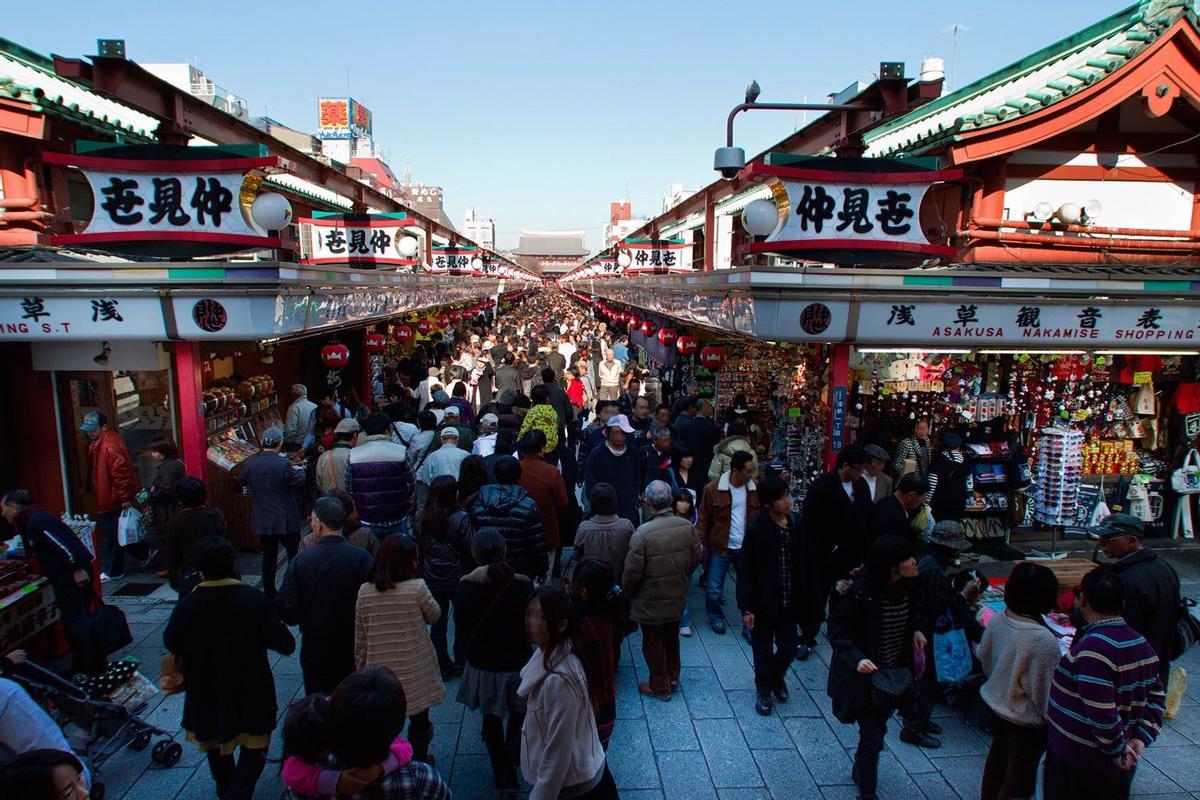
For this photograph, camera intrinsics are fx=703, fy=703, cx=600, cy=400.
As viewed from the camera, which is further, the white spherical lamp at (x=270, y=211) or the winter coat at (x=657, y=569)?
the white spherical lamp at (x=270, y=211)

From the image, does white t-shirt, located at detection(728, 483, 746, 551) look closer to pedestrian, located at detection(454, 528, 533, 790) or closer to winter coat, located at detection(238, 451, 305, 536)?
pedestrian, located at detection(454, 528, 533, 790)

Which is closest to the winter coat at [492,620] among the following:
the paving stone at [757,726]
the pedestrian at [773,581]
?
the pedestrian at [773,581]

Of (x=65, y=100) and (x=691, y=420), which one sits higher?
(x=65, y=100)

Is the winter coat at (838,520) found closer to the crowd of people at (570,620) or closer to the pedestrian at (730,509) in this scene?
the crowd of people at (570,620)

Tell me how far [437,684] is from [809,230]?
5766 millimetres

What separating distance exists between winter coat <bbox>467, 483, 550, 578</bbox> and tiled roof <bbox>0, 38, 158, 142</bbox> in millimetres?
6845

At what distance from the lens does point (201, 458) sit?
25.6ft

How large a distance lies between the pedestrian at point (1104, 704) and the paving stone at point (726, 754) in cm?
188

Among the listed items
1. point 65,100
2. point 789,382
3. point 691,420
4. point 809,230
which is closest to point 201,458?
point 65,100

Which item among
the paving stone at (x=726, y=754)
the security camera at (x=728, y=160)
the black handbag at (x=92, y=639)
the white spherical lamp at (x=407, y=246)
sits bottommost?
the paving stone at (x=726, y=754)

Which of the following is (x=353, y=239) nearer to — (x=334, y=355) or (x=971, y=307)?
(x=334, y=355)

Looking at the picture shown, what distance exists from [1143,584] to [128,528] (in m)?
9.34

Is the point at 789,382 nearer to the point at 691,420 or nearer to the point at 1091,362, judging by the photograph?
the point at 691,420

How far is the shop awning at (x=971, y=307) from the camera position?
25.1ft
